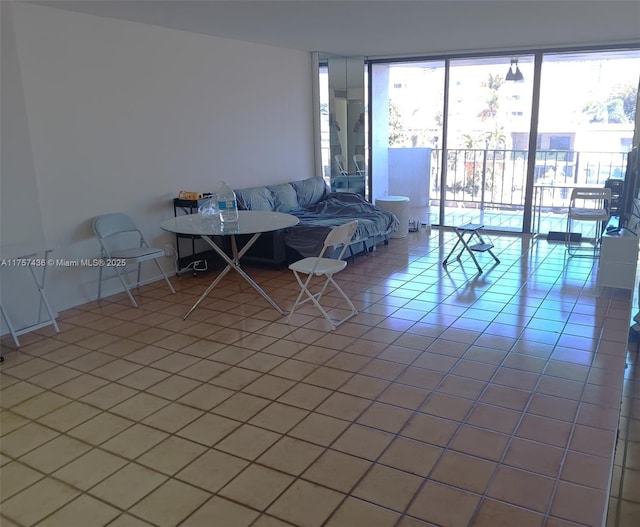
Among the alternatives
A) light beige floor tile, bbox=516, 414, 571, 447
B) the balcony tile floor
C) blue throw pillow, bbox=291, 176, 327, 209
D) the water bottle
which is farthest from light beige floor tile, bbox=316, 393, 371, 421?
blue throw pillow, bbox=291, 176, 327, 209

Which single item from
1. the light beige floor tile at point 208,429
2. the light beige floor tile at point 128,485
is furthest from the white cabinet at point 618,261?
the light beige floor tile at point 128,485

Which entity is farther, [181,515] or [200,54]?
[200,54]

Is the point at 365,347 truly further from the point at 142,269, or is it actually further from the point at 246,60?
the point at 246,60

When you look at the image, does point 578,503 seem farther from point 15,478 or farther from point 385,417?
point 15,478

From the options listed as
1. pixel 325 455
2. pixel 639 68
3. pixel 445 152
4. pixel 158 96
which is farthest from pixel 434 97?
pixel 325 455

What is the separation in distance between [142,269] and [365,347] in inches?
97.6

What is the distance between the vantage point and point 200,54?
5.05 m

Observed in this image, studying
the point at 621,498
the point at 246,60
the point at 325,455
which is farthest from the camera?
the point at 246,60

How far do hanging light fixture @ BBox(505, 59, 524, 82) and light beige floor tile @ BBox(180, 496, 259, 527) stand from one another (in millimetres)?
5907

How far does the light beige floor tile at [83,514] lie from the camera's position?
195cm

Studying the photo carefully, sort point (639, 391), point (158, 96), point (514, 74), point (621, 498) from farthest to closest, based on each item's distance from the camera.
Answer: point (514, 74) < point (158, 96) < point (639, 391) < point (621, 498)

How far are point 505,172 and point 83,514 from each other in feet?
22.1

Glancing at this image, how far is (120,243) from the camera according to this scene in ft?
15.1

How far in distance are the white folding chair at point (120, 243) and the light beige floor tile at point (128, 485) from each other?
222cm
